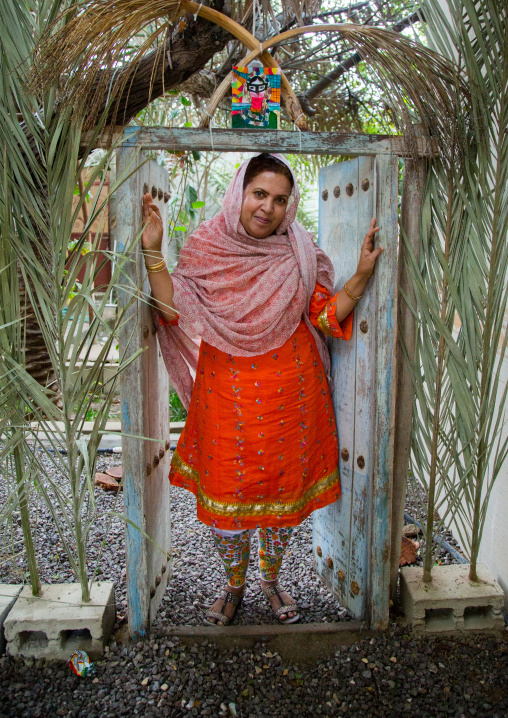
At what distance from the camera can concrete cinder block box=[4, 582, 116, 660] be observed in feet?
7.80

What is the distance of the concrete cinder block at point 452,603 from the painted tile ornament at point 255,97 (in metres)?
2.05

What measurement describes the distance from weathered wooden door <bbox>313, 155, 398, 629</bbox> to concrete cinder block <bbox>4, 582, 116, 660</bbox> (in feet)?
3.64

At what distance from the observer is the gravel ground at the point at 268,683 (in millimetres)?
2199

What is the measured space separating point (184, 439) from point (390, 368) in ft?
3.16

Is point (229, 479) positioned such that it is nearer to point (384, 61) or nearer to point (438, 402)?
point (438, 402)

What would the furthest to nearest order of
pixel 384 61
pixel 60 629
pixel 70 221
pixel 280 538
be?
pixel 280 538, pixel 60 629, pixel 384 61, pixel 70 221

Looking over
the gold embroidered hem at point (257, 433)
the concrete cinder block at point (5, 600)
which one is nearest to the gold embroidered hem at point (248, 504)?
the gold embroidered hem at point (257, 433)

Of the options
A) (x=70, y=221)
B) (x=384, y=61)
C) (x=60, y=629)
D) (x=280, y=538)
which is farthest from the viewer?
(x=280, y=538)

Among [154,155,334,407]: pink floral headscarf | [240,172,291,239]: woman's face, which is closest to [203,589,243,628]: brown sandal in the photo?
[154,155,334,407]: pink floral headscarf

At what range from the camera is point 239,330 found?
→ 2.42 metres

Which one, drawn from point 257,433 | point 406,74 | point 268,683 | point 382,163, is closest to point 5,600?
point 268,683

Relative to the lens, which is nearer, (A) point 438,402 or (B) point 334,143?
(B) point 334,143

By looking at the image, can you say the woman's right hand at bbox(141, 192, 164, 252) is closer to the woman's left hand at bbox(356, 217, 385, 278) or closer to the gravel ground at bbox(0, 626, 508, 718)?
the woman's left hand at bbox(356, 217, 385, 278)

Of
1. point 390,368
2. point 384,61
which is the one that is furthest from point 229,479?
point 384,61
